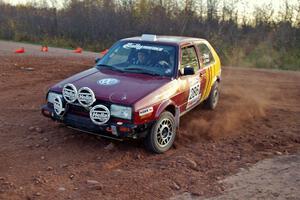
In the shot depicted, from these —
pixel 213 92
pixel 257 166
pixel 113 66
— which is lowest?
pixel 257 166

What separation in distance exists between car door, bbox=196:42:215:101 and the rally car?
68mm

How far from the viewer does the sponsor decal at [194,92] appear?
6703 millimetres

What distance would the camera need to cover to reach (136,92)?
5465mm

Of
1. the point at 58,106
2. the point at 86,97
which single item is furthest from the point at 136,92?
the point at 58,106

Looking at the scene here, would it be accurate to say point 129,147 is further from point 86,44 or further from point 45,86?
point 86,44

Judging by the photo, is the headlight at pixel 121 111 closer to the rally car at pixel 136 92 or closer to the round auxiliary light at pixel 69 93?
the rally car at pixel 136 92

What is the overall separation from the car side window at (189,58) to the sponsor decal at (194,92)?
274mm

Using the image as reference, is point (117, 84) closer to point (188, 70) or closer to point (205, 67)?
point (188, 70)

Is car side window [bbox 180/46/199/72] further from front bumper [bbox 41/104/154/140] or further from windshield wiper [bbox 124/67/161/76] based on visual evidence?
front bumper [bbox 41/104/154/140]

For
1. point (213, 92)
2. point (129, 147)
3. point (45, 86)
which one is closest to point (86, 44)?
point (45, 86)

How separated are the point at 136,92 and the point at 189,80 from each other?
1.47 metres

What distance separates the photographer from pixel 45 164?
5.08 meters

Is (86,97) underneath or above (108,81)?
underneath

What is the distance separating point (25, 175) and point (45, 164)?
406 mm
